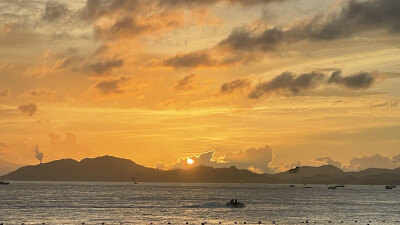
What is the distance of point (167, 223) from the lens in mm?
144875

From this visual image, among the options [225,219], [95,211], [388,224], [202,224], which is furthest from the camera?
[95,211]

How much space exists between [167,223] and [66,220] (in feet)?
88.5

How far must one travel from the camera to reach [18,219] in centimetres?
15388

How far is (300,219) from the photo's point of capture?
16700 centimetres

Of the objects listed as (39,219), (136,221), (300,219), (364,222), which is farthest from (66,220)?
(364,222)

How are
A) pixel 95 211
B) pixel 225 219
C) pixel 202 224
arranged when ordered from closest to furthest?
pixel 202 224, pixel 225 219, pixel 95 211

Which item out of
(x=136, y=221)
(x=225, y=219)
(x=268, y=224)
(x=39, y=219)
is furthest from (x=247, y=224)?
(x=39, y=219)

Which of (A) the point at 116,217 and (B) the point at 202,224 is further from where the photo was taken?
(A) the point at 116,217

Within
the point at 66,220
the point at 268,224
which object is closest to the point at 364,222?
the point at 268,224

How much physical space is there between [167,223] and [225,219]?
66.0 feet

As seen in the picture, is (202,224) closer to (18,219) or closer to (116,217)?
(116,217)

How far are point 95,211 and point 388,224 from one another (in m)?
88.5

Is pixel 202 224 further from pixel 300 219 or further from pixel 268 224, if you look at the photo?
pixel 300 219

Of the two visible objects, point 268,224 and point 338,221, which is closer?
point 268,224
